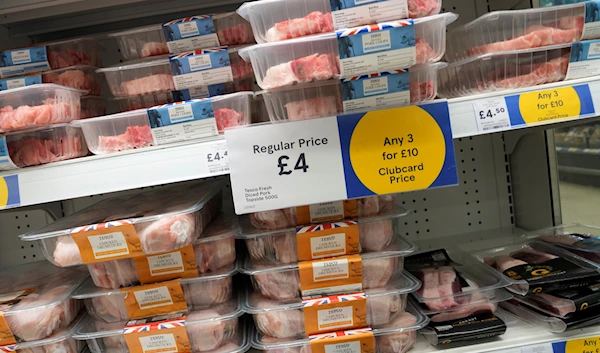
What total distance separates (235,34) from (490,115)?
69 cm

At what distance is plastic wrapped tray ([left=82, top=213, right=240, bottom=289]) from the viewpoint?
101cm

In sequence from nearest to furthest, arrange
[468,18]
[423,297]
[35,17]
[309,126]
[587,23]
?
Answer: 1. [309,126]
2. [587,23]
3. [423,297]
4. [35,17]
5. [468,18]

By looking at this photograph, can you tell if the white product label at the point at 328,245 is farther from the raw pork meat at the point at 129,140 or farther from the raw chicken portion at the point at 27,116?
the raw chicken portion at the point at 27,116

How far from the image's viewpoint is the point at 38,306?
3.33 feet

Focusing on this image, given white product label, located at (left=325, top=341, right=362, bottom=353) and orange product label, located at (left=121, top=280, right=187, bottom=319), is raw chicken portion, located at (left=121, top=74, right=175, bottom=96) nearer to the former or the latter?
orange product label, located at (left=121, top=280, right=187, bottom=319)

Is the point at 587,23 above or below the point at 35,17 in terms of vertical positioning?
below

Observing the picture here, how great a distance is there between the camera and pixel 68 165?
0.93 metres

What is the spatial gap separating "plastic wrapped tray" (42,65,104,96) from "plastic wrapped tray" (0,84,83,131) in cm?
16

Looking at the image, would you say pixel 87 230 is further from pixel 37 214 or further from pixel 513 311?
pixel 513 311

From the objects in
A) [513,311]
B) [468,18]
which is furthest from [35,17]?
[513,311]

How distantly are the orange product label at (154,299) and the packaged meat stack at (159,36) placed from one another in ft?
2.09

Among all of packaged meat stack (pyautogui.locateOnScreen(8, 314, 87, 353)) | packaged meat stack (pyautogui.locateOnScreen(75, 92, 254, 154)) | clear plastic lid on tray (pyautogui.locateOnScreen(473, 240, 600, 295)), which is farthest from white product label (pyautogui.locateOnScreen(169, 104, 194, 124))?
clear plastic lid on tray (pyautogui.locateOnScreen(473, 240, 600, 295))

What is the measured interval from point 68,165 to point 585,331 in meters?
1.26

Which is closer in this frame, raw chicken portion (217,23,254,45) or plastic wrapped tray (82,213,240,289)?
plastic wrapped tray (82,213,240,289)
